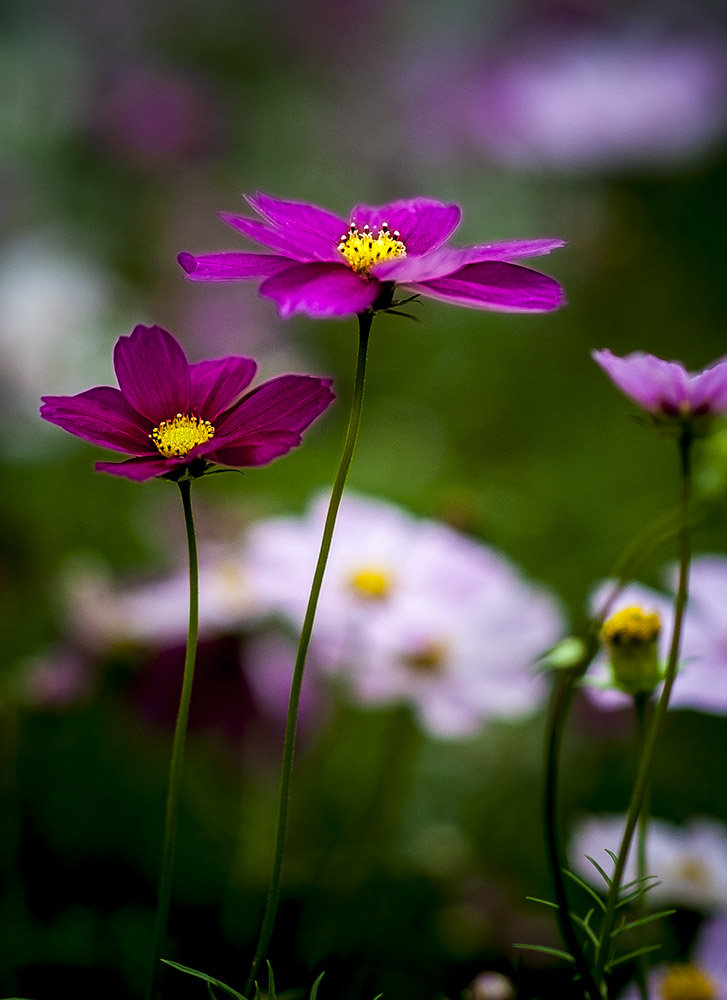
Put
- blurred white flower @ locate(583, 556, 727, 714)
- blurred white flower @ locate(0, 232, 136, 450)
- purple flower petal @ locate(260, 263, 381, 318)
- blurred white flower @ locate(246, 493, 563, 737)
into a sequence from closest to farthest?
1. purple flower petal @ locate(260, 263, 381, 318)
2. blurred white flower @ locate(583, 556, 727, 714)
3. blurred white flower @ locate(246, 493, 563, 737)
4. blurred white flower @ locate(0, 232, 136, 450)

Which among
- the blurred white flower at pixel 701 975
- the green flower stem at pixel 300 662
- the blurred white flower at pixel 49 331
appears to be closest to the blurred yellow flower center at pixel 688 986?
the blurred white flower at pixel 701 975

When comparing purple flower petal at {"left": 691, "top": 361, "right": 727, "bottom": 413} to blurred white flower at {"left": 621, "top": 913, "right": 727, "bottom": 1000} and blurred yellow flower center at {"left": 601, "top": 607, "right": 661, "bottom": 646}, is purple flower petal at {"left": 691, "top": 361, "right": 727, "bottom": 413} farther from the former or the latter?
blurred white flower at {"left": 621, "top": 913, "right": 727, "bottom": 1000}

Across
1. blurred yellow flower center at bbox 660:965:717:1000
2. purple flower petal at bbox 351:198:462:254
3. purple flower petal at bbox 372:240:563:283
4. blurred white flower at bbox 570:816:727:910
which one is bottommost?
blurred yellow flower center at bbox 660:965:717:1000

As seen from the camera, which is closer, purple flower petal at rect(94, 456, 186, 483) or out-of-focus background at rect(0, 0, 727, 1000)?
purple flower petal at rect(94, 456, 186, 483)

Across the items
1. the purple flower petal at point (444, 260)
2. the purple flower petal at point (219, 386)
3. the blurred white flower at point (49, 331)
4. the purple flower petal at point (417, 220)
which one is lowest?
the purple flower petal at point (219, 386)

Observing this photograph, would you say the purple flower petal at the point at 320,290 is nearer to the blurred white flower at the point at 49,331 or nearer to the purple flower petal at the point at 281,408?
the purple flower petal at the point at 281,408

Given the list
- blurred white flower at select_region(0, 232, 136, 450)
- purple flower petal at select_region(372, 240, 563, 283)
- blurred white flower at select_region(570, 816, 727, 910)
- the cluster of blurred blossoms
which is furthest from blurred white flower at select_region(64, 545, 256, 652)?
blurred white flower at select_region(0, 232, 136, 450)

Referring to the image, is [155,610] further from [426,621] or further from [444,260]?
[444,260]

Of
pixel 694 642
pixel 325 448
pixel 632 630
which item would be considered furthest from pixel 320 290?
pixel 325 448
